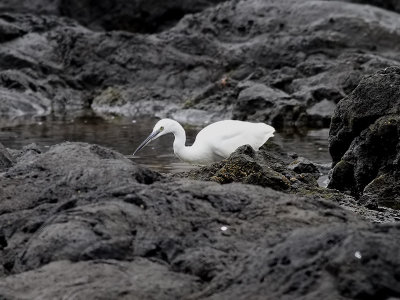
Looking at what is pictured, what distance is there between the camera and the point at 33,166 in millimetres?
5422

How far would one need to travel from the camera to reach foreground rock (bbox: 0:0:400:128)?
1978 centimetres

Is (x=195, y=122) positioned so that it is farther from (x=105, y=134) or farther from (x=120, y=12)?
(x=120, y=12)

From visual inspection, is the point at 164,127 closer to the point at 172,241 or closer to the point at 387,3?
the point at 172,241

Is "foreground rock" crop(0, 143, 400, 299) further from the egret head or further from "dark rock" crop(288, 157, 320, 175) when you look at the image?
the egret head

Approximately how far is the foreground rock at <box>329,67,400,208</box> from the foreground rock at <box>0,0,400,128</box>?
9140mm

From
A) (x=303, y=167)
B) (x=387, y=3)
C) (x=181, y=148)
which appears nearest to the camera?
(x=303, y=167)

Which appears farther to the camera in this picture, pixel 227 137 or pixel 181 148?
pixel 181 148

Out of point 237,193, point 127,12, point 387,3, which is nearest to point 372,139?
point 237,193

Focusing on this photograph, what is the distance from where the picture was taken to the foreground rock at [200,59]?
1978 centimetres

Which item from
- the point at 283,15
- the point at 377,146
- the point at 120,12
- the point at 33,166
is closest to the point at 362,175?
the point at 377,146

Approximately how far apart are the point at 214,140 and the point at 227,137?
218mm

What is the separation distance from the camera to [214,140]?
393 inches

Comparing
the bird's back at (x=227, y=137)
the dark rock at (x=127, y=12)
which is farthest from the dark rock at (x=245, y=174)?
the dark rock at (x=127, y=12)

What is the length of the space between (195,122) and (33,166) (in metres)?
13.2
